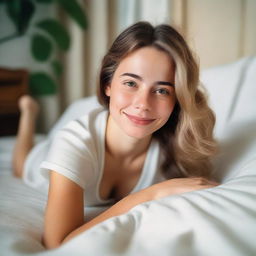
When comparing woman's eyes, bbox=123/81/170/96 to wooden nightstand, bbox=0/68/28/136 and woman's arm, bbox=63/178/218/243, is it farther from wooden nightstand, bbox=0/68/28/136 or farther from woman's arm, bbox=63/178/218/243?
wooden nightstand, bbox=0/68/28/136

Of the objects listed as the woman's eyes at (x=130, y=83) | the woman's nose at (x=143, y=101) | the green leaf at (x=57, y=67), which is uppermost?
the woman's eyes at (x=130, y=83)

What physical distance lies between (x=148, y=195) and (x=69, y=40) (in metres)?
1.52

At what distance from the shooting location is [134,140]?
3.24 feet

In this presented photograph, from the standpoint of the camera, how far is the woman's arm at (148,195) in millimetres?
698

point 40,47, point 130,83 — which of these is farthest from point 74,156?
point 40,47

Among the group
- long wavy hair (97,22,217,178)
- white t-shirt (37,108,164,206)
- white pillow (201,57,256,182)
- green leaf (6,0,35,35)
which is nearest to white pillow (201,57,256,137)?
white pillow (201,57,256,182)

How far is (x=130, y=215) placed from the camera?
0.54 m

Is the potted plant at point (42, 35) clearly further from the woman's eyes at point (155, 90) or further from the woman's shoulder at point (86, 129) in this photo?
the woman's eyes at point (155, 90)

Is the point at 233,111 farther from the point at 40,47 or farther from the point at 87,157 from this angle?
the point at 40,47

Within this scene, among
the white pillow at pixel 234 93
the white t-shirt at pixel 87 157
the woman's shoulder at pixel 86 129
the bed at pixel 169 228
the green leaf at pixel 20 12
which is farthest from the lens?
the green leaf at pixel 20 12

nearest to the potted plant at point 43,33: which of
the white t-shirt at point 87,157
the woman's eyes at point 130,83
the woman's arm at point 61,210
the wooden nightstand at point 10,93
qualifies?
the wooden nightstand at point 10,93

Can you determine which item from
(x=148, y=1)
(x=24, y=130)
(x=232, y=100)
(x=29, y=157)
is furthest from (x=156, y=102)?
(x=148, y=1)

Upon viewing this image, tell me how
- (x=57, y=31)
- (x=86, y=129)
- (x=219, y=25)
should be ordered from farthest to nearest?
1. (x=57, y=31)
2. (x=219, y=25)
3. (x=86, y=129)

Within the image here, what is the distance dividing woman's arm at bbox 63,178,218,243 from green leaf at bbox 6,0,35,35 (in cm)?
155
